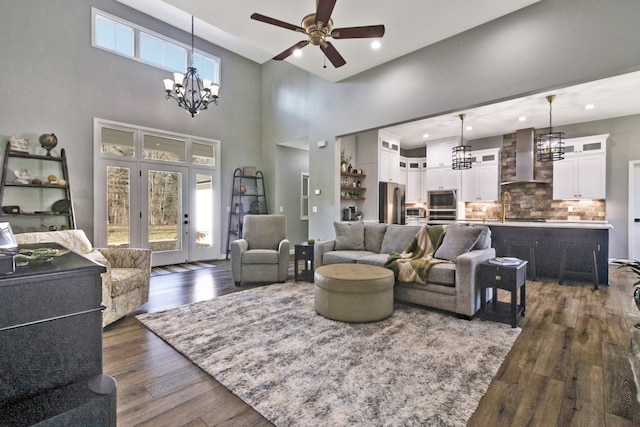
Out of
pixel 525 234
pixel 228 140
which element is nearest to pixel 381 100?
pixel 525 234

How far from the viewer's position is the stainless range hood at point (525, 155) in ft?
23.6

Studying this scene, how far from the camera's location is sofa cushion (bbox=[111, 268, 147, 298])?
2.96m

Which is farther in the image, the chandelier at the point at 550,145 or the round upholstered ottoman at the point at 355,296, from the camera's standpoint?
the chandelier at the point at 550,145

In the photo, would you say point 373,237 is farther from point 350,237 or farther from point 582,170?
point 582,170

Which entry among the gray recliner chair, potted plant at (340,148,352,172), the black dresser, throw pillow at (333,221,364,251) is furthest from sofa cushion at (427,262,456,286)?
potted plant at (340,148,352,172)

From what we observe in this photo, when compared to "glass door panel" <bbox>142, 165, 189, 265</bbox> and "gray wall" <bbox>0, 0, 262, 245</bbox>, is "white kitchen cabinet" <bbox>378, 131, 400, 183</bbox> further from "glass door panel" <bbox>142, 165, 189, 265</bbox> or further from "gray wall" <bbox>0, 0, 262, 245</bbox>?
"glass door panel" <bbox>142, 165, 189, 265</bbox>

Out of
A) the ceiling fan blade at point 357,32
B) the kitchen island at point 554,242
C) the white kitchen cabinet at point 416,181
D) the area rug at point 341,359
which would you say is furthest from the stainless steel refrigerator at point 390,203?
the ceiling fan blade at point 357,32

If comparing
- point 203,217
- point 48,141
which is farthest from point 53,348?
point 203,217

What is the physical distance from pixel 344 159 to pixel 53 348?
6.23m

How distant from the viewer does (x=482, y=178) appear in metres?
7.89

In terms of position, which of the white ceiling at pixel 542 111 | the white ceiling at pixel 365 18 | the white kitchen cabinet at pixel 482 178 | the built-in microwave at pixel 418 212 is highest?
A: the white ceiling at pixel 365 18

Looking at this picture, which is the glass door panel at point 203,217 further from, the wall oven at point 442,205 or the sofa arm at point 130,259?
the wall oven at point 442,205

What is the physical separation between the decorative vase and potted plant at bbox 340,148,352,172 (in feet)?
16.3

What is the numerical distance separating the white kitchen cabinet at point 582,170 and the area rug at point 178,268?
315 inches
